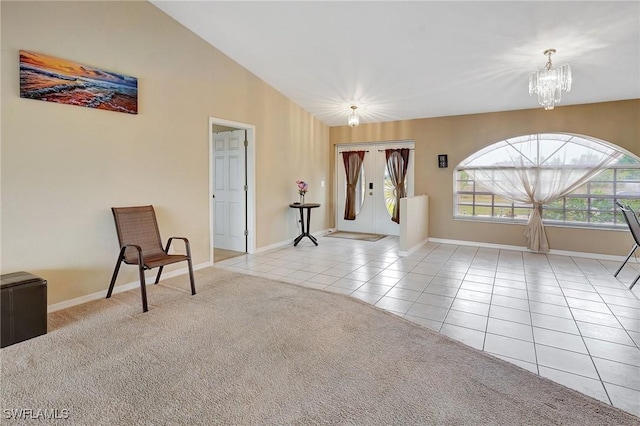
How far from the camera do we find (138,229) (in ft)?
11.8

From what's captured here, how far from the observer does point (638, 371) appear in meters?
2.12

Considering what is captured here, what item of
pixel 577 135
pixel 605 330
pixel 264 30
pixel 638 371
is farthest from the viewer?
pixel 577 135

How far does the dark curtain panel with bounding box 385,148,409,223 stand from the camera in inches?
270

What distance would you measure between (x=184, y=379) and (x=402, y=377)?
133cm

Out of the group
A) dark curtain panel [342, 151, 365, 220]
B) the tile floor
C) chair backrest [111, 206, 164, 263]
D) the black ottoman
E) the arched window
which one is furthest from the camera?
dark curtain panel [342, 151, 365, 220]

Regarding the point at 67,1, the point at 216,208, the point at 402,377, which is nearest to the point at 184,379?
the point at 402,377

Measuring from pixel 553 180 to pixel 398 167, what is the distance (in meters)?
2.65

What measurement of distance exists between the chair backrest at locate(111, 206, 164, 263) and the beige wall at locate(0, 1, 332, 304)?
0.50 feet

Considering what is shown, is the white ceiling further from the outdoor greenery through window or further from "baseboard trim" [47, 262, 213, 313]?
"baseboard trim" [47, 262, 213, 313]

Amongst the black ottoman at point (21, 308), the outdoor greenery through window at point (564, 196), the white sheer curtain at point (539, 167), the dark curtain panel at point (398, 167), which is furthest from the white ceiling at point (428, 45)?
the black ottoman at point (21, 308)

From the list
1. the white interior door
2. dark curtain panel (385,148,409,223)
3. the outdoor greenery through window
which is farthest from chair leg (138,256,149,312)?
the outdoor greenery through window

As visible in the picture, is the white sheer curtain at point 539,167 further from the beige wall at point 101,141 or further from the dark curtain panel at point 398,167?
the beige wall at point 101,141

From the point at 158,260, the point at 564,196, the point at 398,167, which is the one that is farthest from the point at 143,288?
the point at 564,196

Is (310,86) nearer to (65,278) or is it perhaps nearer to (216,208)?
(216,208)
